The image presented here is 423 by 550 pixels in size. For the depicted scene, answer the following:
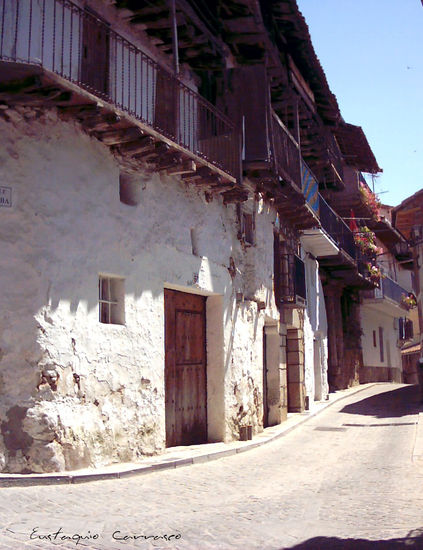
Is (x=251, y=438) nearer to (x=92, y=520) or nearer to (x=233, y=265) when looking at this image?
(x=233, y=265)

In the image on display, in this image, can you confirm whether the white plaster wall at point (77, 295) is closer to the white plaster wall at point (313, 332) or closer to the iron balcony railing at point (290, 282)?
the iron balcony railing at point (290, 282)

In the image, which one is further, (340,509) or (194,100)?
(194,100)

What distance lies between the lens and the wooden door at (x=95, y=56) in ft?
31.0

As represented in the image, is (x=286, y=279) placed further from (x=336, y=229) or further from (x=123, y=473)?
(x=123, y=473)

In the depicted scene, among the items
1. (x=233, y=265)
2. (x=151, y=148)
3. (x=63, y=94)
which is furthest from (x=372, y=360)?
(x=63, y=94)

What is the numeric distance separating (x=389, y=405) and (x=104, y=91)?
12.5 metres

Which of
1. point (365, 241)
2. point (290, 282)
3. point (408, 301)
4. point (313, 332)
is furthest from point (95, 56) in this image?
point (408, 301)

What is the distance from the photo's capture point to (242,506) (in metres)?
6.64

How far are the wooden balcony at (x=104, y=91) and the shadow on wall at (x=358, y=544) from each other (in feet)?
18.1

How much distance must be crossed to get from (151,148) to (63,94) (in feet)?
6.15

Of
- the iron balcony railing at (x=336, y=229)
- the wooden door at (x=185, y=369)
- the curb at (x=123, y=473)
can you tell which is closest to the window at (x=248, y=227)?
the wooden door at (x=185, y=369)

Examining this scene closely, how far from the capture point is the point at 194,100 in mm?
12500

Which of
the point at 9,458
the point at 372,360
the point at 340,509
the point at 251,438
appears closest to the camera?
the point at 340,509
